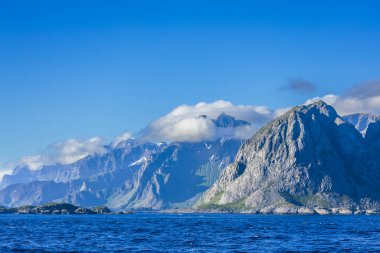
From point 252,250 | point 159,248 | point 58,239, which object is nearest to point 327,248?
point 252,250

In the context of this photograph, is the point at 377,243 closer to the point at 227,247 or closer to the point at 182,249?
the point at 227,247

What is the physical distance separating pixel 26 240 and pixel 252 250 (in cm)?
7880

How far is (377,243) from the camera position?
7116 inches

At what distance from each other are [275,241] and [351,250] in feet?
115

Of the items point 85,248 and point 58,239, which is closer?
point 85,248

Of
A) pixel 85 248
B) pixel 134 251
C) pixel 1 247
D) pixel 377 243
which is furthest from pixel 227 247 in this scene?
pixel 1 247

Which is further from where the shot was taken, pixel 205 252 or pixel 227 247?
pixel 227 247

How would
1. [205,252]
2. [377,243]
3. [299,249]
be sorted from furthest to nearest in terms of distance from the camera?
1. [377,243]
2. [299,249]
3. [205,252]

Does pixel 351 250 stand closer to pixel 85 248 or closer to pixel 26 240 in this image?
pixel 85 248

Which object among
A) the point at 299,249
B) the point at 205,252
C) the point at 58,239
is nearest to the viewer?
the point at 205,252

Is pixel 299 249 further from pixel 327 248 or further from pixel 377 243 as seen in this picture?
pixel 377 243

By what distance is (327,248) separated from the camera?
16238 centimetres

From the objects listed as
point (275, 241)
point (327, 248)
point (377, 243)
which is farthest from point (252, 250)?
point (377, 243)

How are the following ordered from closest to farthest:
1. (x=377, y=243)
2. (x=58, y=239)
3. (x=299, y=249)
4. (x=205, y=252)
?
(x=205, y=252) < (x=299, y=249) < (x=377, y=243) < (x=58, y=239)
